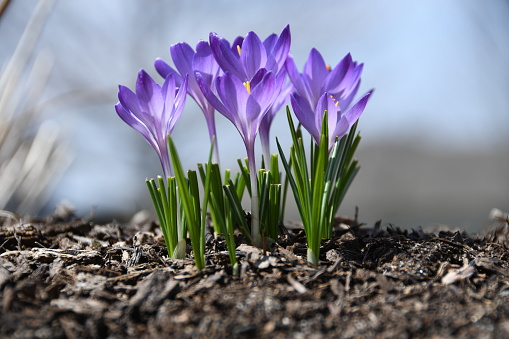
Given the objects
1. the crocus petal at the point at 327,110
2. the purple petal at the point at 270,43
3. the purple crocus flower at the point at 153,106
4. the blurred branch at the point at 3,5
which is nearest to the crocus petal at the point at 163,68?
the purple crocus flower at the point at 153,106

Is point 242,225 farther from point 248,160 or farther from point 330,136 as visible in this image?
point 330,136

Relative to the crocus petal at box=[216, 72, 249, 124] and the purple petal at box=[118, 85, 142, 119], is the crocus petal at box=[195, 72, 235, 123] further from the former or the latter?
the purple petal at box=[118, 85, 142, 119]

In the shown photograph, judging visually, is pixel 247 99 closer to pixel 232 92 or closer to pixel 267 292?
pixel 232 92

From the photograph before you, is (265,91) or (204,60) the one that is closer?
(265,91)

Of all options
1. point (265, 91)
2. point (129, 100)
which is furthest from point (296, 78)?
point (129, 100)

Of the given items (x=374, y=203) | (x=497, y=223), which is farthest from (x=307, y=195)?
(x=374, y=203)
